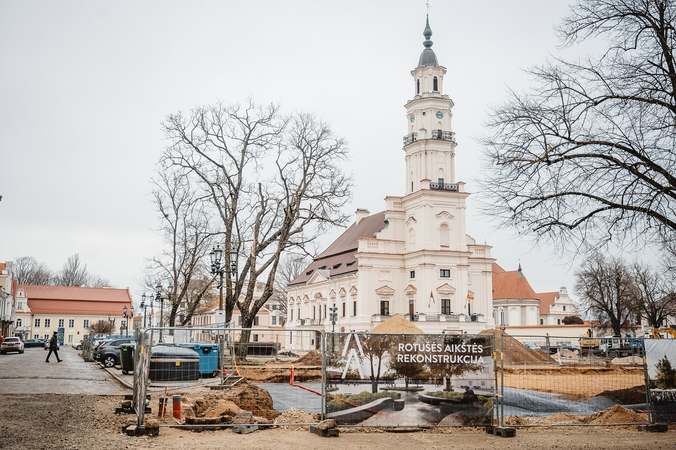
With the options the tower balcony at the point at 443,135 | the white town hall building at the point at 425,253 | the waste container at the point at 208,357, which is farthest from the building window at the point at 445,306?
the waste container at the point at 208,357

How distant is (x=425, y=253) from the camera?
239ft

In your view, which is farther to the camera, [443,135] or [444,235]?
[443,135]

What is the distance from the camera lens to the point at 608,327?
73312 millimetres

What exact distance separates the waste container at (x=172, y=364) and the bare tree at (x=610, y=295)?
188ft

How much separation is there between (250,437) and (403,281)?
65971 millimetres

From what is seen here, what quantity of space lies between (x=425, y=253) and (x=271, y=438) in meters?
62.3

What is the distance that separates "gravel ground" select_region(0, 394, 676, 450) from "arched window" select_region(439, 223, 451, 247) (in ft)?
201

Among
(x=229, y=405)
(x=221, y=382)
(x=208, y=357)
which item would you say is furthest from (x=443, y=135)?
(x=229, y=405)

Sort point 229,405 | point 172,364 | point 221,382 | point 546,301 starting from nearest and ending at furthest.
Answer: point 229,405
point 172,364
point 221,382
point 546,301

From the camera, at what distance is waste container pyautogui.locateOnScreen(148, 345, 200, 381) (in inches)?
641

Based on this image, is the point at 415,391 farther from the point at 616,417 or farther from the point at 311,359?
the point at 311,359

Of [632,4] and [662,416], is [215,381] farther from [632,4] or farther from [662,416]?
[632,4]

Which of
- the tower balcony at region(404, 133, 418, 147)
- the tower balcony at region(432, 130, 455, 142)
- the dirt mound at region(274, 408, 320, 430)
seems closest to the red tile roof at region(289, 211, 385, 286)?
the tower balcony at region(404, 133, 418, 147)

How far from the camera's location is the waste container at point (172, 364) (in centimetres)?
1628
